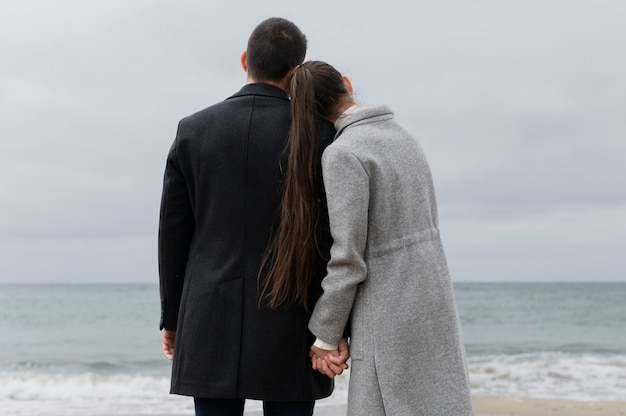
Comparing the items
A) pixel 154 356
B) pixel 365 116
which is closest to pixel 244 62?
pixel 365 116

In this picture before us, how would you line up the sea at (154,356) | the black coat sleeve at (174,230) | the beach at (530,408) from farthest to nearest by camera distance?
the sea at (154,356) < the beach at (530,408) < the black coat sleeve at (174,230)

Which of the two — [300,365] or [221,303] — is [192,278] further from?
[300,365]

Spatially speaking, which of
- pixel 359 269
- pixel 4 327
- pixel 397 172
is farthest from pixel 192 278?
pixel 4 327

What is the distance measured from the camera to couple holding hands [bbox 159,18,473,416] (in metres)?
2.09

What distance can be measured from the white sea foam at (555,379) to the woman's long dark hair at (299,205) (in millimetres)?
6461

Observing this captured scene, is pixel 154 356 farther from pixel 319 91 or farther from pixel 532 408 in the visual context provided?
pixel 319 91

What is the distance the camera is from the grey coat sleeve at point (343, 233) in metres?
2.05

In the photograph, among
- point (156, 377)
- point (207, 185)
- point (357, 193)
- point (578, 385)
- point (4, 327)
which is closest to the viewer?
point (357, 193)

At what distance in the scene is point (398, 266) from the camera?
2.09 metres

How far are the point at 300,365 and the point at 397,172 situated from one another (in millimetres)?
637

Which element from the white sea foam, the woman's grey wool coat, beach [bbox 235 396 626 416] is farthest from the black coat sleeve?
the white sea foam

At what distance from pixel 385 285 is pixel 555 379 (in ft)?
26.4

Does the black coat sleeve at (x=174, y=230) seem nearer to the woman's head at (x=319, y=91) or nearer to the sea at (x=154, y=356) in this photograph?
the woman's head at (x=319, y=91)

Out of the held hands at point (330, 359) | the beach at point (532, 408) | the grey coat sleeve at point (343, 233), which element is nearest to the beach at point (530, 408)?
the beach at point (532, 408)
